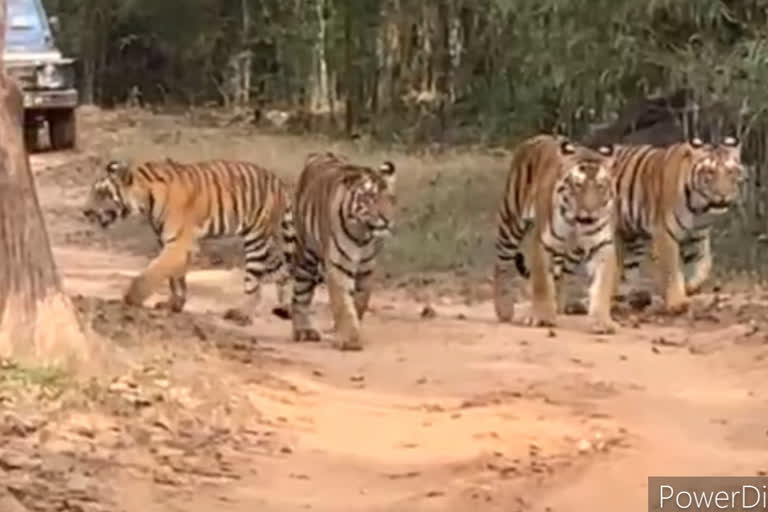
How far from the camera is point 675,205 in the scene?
10.9 meters

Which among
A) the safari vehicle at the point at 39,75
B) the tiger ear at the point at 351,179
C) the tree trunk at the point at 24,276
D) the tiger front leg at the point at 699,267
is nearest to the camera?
the tree trunk at the point at 24,276

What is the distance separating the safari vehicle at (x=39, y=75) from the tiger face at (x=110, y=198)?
355 inches

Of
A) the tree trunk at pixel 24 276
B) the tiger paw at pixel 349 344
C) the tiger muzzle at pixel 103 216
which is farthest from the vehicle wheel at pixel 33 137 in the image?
the tree trunk at pixel 24 276

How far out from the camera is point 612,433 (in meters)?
6.96

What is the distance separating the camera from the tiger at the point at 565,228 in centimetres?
1033

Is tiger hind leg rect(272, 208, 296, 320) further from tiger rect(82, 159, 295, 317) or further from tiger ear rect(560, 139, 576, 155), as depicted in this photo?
tiger ear rect(560, 139, 576, 155)

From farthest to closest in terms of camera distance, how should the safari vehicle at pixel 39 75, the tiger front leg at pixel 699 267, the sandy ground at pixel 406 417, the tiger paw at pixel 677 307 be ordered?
the safari vehicle at pixel 39 75, the tiger front leg at pixel 699 267, the tiger paw at pixel 677 307, the sandy ground at pixel 406 417

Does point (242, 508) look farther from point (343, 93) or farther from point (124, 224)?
point (343, 93)

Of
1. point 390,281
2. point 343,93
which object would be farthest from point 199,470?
point 343,93

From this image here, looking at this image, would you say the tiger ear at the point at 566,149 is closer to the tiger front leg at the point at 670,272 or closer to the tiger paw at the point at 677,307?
the tiger front leg at the point at 670,272

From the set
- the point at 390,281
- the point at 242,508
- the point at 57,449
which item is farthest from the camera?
the point at 390,281

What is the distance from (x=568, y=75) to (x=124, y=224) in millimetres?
4237

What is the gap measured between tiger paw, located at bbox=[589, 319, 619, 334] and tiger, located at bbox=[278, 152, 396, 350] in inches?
50.3

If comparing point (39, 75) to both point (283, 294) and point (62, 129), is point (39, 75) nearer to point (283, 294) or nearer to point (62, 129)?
point (62, 129)
